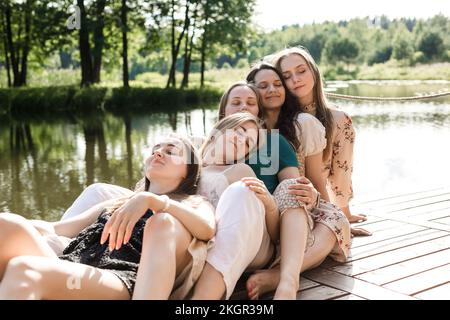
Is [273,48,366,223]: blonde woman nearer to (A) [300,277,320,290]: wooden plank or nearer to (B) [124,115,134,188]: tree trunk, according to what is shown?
(A) [300,277,320,290]: wooden plank

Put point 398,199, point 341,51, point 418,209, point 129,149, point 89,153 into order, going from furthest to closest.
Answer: point 341,51 → point 129,149 → point 89,153 → point 398,199 → point 418,209

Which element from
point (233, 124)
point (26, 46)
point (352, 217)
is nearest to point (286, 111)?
point (233, 124)

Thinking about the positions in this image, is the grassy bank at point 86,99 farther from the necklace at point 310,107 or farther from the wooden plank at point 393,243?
the wooden plank at point 393,243

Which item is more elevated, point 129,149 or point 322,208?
point 322,208

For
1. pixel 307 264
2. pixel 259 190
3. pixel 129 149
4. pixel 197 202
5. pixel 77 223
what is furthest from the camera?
pixel 129 149

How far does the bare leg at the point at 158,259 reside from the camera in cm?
168

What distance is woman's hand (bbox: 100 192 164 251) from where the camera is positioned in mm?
1736

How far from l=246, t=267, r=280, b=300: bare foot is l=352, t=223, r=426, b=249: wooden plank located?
0.78 metres

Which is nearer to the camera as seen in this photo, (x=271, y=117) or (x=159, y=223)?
(x=159, y=223)

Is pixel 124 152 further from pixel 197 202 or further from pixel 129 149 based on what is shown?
pixel 197 202

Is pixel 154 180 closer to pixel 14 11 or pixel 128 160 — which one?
pixel 128 160

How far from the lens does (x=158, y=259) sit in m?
1.70

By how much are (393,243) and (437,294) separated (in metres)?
0.72

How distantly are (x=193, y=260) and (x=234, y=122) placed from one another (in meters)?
Result: 0.74
